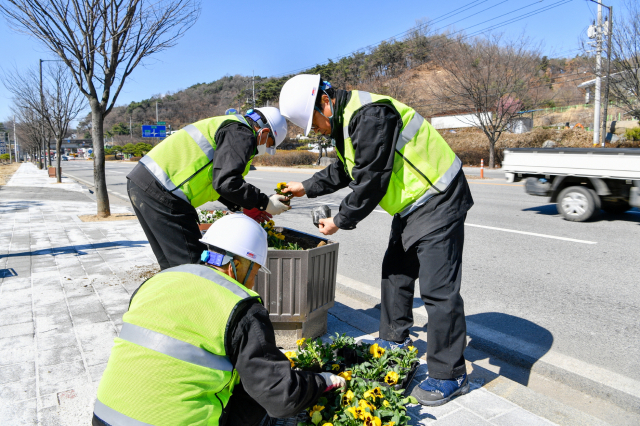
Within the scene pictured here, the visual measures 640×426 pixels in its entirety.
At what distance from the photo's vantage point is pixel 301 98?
2658 millimetres

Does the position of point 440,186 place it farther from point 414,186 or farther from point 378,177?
point 378,177

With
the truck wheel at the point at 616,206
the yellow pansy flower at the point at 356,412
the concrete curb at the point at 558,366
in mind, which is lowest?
the concrete curb at the point at 558,366

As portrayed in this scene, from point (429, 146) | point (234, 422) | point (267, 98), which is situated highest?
point (267, 98)

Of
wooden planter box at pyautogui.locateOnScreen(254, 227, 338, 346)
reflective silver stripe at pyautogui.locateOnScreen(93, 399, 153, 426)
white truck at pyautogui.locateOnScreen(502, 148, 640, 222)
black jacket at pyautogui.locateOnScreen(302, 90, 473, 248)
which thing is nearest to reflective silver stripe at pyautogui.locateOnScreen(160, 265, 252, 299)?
reflective silver stripe at pyautogui.locateOnScreen(93, 399, 153, 426)

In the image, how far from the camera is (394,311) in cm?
307

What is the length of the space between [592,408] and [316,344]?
1.83 metres

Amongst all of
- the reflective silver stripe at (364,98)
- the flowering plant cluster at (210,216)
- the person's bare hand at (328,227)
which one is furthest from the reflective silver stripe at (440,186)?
the flowering plant cluster at (210,216)

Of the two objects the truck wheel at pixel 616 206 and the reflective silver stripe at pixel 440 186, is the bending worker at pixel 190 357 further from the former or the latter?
the truck wheel at pixel 616 206

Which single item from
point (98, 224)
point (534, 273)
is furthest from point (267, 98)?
point (534, 273)

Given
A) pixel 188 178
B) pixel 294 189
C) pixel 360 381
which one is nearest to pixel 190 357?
pixel 360 381

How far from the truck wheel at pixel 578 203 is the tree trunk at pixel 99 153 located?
9569 mm

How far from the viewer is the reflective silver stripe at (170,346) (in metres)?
1.54

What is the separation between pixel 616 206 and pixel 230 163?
8785 millimetres

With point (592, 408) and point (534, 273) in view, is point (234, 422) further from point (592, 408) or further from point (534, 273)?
point (534, 273)
